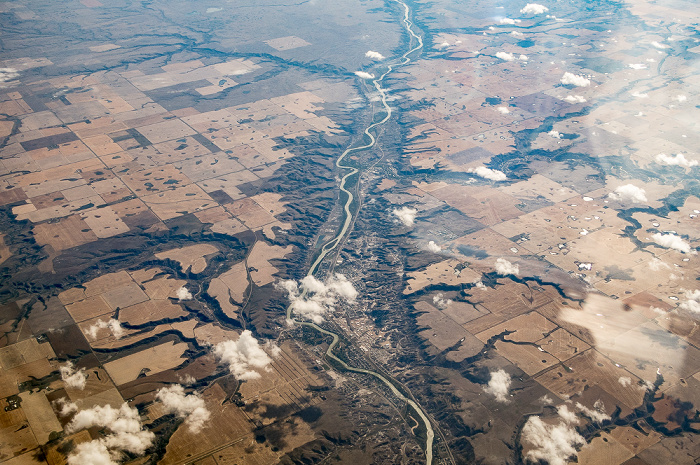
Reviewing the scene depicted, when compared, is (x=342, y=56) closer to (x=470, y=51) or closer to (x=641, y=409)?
(x=470, y=51)

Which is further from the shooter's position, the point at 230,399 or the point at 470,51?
the point at 470,51

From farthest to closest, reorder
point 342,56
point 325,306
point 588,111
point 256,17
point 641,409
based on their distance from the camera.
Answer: point 256,17 < point 342,56 < point 588,111 < point 325,306 < point 641,409

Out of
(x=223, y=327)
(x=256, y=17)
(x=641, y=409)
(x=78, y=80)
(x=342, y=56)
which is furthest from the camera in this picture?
(x=256, y=17)

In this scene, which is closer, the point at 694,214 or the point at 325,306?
the point at 325,306

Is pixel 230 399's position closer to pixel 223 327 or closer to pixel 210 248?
pixel 223 327

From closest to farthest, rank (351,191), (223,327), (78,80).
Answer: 1. (223,327)
2. (351,191)
3. (78,80)

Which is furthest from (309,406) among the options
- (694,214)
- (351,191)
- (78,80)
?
(78,80)

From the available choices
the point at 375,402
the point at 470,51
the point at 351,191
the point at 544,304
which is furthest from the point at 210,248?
the point at 470,51

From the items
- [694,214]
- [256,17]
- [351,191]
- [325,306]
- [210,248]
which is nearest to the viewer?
[325,306]
